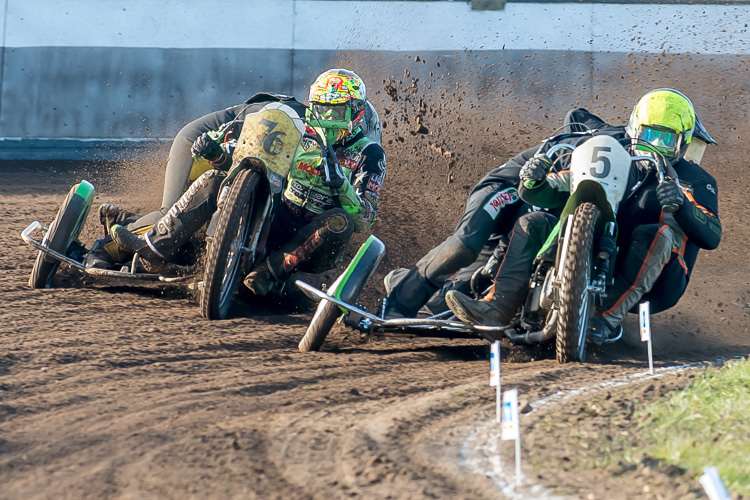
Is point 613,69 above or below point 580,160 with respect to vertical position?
above

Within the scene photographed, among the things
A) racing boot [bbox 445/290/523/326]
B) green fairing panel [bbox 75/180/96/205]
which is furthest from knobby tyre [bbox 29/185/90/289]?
racing boot [bbox 445/290/523/326]

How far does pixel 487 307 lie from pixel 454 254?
1.48ft

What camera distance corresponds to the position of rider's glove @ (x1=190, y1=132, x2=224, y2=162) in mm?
6172

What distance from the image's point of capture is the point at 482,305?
544 cm

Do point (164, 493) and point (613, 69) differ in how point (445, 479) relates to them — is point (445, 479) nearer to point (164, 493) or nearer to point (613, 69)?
point (164, 493)

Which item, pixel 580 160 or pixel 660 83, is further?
pixel 660 83

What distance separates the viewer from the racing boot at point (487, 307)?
17.7 ft

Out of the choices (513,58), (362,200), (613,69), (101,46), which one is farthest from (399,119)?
(362,200)

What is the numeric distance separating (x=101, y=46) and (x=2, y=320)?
6.22 metres

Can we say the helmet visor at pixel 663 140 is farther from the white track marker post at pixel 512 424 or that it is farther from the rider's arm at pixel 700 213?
the white track marker post at pixel 512 424

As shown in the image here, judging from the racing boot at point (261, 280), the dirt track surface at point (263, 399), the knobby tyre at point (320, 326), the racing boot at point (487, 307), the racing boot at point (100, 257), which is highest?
the racing boot at point (100, 257)

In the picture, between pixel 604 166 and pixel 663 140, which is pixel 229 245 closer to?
pixel 604 166

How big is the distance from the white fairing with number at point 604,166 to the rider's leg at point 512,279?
0.40 m

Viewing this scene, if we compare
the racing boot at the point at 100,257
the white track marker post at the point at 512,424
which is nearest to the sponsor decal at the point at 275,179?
the racing boot at the point at 100,257
